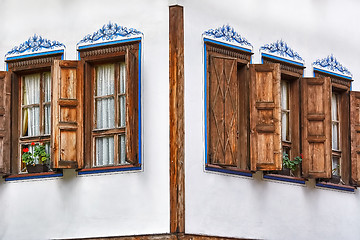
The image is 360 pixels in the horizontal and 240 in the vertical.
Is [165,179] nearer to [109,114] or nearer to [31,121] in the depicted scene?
[109,114]

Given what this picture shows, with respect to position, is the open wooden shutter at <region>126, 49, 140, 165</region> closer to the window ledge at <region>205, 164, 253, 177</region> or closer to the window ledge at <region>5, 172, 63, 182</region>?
the window ledge at <region>205, 164, 253, 177</region>

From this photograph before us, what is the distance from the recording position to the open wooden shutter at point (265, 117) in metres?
21.3

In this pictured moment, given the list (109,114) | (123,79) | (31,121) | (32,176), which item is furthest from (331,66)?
(32,176)

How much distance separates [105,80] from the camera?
70.0ft

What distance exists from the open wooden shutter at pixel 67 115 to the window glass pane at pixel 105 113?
0.34 meters

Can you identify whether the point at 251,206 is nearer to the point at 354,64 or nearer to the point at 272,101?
the point at 272,101

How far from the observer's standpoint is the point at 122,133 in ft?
68.8

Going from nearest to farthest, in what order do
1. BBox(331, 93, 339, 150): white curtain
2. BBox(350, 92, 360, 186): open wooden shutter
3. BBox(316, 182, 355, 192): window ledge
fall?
1. BBox(316, 182, 355, 192): window ledge
2. BBox(350, 92, 360, 186): open wooden shutter
3. BBox(331, 93, 339, 150): white curtain

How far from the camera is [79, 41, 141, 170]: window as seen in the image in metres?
21.0

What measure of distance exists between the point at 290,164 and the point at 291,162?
2.4 inches

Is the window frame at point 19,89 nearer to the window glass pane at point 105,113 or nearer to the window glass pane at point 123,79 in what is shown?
the window glass pane at point 105,113

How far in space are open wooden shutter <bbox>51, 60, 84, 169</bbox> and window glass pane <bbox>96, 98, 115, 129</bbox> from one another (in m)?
0.34

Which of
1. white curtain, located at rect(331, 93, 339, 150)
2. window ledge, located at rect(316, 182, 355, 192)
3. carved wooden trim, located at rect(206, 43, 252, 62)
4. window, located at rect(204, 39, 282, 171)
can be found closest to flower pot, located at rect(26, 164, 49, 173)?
window, located at rect(204, 39, 282, 171)

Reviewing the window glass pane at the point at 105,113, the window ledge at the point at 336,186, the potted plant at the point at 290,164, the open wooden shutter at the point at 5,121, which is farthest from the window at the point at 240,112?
the open wooden shutter at the point at 5,121
